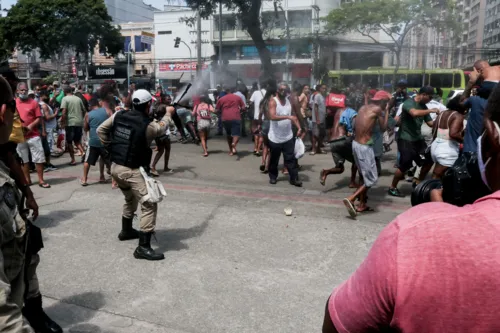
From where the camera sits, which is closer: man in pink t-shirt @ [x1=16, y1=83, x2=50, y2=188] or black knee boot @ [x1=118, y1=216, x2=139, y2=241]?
black knee boot @ [x1=118, y1=216, x2=139, y2=241]

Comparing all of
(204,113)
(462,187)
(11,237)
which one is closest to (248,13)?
(204,113)

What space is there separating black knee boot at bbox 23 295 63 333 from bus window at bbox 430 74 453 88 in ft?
88.5

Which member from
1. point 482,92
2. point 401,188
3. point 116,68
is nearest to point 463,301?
point 482,92

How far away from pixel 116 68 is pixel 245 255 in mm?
42949

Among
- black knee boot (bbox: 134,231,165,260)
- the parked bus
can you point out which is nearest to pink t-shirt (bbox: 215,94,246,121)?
black knee boot (bbox: 134,231,165,260)

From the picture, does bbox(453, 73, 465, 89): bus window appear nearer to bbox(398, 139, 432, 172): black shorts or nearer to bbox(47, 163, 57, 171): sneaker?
bbox(398, 139, 432, 172): black shorts

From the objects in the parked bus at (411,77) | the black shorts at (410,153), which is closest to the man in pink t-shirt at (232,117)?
the black shorts at (410,153)

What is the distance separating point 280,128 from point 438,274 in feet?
20.5

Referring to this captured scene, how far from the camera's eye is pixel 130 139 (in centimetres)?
421

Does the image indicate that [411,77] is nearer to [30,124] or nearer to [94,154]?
[94,154]

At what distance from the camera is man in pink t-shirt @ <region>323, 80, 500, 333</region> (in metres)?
0.86

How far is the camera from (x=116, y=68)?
4375cm

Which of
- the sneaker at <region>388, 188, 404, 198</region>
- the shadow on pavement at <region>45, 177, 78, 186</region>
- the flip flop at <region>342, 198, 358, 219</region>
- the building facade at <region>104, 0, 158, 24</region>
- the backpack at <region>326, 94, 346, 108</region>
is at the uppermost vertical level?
the building facade at <region>104, 0, 158, 24</region>

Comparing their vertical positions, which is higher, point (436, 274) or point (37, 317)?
point (436, 274)
